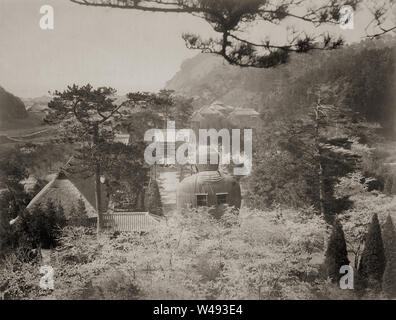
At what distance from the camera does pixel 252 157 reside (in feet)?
67.7

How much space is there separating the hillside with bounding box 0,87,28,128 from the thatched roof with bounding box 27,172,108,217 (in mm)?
2832

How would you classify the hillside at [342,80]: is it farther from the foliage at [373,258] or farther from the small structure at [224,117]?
the small structure at [224,117]

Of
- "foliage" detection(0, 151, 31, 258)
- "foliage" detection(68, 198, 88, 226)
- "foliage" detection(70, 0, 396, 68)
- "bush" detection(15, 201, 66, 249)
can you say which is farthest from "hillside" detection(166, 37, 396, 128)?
"bush" detection(15, 201, 66, 249)

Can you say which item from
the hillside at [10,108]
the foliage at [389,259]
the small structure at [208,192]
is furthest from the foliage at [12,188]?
the foliage at [389,259]

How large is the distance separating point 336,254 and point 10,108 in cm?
1187

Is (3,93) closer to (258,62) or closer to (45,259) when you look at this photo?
(45,259)

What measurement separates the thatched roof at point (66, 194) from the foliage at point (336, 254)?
8.49 metres

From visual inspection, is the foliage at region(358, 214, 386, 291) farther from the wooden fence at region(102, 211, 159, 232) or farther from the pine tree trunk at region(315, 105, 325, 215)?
the wooden fence at region(102, 211, 159, 232)

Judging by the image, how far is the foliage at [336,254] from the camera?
11.6 m

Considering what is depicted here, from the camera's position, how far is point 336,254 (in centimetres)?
1198

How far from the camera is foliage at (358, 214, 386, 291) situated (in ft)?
38.8
